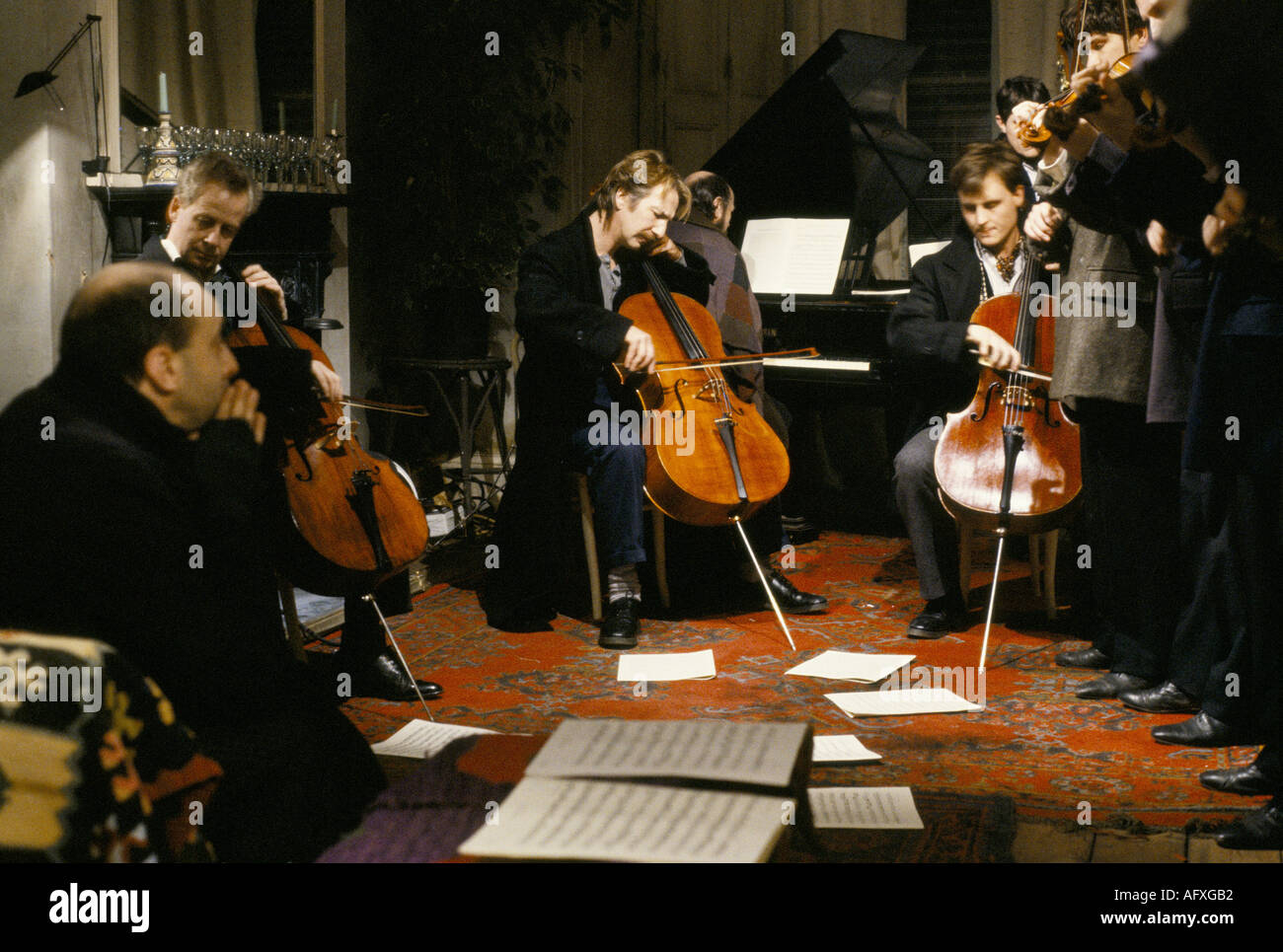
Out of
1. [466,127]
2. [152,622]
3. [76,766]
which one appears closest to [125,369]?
[152,622]

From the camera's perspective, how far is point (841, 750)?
2.60m

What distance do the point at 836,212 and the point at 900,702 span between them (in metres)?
2.50

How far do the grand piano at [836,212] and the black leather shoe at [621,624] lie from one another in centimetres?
129

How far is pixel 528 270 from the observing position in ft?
11.9

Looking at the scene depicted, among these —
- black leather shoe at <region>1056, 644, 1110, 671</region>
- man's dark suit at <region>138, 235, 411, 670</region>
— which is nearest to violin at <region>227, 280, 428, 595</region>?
man's dark suit at <region>138, 235, 411, 670</region>

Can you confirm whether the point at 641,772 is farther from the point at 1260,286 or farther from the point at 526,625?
the point at 526,625

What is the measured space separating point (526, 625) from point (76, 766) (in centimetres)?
261

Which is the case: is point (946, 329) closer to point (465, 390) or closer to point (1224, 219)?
point (1224, 219)

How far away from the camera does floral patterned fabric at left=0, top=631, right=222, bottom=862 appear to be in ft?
3.50

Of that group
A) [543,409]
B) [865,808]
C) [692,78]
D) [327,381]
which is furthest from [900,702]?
[692,78]

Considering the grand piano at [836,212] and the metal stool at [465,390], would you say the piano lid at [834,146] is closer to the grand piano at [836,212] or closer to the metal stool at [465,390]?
the grand piano at [836,212]

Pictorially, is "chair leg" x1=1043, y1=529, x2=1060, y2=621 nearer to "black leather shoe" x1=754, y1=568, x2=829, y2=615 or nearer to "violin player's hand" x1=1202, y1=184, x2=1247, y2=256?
"black leather shoe" x1=754, y1=568, x2=829, y2=615

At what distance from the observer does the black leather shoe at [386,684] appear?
9.86 ft

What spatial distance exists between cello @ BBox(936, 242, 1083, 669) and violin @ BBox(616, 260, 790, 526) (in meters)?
0.48
